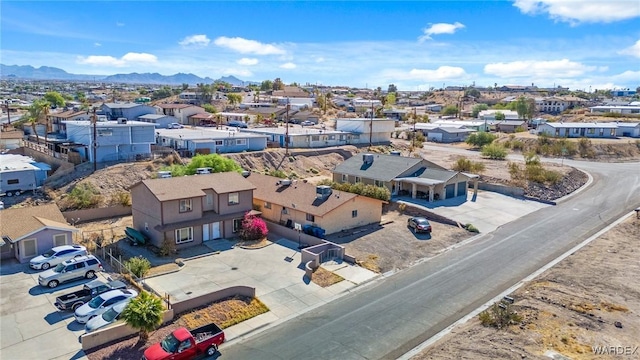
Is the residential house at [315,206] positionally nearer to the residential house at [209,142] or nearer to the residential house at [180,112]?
the residential house at [209,142]

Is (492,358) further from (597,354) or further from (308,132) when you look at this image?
(308,132)

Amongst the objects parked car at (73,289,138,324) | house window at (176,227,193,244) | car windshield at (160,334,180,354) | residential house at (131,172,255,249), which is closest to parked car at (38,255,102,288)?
parked car at (73,289,138,324)

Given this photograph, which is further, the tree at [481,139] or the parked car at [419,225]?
the tree at [481,139]

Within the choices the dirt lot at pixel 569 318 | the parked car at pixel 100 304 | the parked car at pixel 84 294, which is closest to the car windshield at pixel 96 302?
the parked car at pixel 100 304

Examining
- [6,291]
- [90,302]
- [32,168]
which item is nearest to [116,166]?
[32,168]

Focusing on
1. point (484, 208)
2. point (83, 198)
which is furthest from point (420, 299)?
point (83, 198)

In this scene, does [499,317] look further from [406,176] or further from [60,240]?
[406,176]

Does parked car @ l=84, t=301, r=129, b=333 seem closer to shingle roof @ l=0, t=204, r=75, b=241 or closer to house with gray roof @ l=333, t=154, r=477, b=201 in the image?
shingle roof @ l=0, t=204, r=75, b=241
